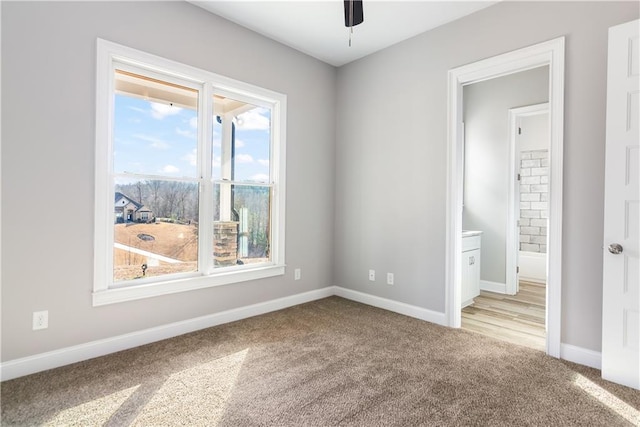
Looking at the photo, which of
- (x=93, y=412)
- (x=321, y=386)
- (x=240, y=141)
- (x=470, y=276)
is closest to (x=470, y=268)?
(x=470, y=276)

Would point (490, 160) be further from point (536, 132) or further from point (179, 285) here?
point (179, 285)

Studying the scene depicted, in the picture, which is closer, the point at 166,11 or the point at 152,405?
the point at 152,405

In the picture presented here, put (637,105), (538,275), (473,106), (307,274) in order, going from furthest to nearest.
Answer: (538,275)
(473,106)
(307,274)
(637,105)

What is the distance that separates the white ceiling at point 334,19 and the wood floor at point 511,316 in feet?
9.37

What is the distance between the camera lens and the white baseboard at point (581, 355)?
7.50ft

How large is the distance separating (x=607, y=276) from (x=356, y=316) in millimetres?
2030

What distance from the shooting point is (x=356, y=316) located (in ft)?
11.1

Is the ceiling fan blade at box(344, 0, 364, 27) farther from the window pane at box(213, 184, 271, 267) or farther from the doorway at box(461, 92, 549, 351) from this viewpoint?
the doorway at box(461, 92, 549, 351)

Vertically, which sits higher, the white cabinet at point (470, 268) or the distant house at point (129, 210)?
the distant house at point (129, 210)

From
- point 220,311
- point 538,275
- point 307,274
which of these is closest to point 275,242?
point 307,274

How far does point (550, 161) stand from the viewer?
2.49m

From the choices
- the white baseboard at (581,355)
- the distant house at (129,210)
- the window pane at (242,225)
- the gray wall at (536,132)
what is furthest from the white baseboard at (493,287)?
the distant house at (129,210)

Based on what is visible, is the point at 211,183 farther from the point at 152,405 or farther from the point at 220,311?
the point at 152,405

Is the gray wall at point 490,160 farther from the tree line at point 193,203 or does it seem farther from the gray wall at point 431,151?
the tree line at point 193,203
